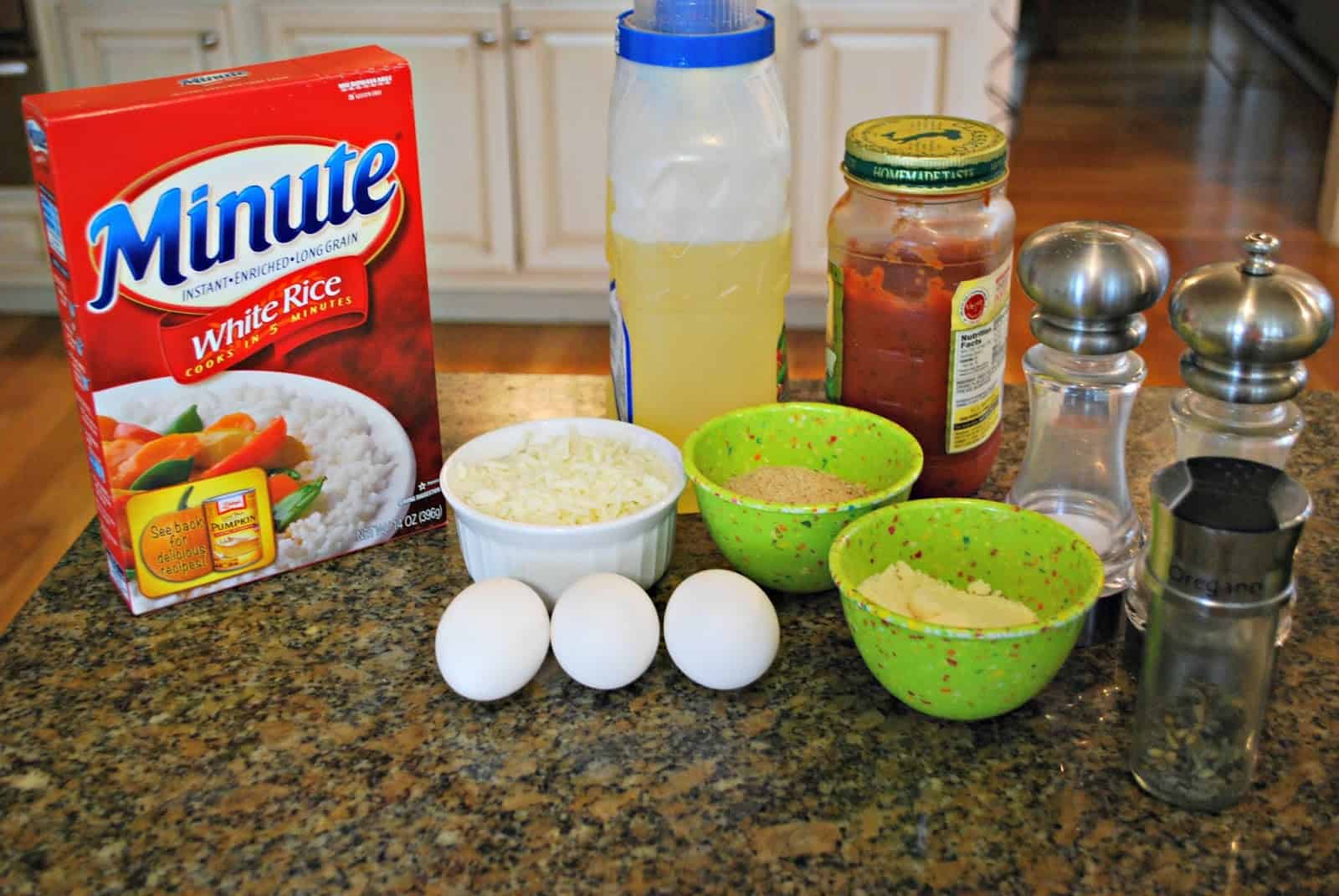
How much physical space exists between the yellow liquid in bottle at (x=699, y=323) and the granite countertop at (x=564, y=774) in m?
0.19

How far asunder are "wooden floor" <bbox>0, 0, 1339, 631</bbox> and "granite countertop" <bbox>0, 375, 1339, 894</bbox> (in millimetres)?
1341

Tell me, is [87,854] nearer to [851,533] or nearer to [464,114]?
[851,533]

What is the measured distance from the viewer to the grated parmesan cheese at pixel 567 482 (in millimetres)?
908

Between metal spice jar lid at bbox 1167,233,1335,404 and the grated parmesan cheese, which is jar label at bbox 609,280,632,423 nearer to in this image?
the grated parmesan cheese

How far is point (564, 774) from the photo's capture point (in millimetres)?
773

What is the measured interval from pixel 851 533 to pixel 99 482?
48 centimetres

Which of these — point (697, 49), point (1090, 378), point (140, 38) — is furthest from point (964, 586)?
point (140, 38)

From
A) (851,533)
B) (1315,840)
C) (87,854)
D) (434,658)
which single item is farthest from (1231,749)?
(87,854)

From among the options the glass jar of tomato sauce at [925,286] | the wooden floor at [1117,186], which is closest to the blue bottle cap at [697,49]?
the glass jar of tomato sauce at [925,286]

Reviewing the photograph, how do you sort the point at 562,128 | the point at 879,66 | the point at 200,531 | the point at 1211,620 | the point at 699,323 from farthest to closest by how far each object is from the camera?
1. the point at 562,128
2. the point at 879,66
3. the point at 699,323
4. the point at 200,531
5. the point at 1211,620

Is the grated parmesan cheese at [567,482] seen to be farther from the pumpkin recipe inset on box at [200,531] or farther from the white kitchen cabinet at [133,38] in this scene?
the white kitchen cabinet at [133,38]

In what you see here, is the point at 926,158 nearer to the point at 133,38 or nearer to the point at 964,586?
the point at 964,586

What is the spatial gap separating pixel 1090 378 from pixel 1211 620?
23 centimetres

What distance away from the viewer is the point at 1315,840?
28.1 inches
